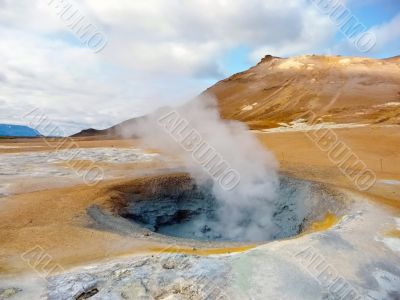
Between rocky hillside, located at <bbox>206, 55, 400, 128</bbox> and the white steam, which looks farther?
rocky hillside, located at <bbox>206, 55, 400, 128</bbox>

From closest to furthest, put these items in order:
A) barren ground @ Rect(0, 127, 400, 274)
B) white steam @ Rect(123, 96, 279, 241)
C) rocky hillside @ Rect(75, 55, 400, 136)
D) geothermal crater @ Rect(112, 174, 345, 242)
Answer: barren ground @ Rect(0, 127, 400, 274) → geothermal crater @ Rect(112, 174, 345, 242) → white steam @ Rect(123, 96, 279, 241) → rocky hillside @ Rect(75, 55, 400, 136)

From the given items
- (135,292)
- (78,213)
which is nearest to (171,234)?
(78,213)

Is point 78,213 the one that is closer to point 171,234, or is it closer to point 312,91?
point 171,234

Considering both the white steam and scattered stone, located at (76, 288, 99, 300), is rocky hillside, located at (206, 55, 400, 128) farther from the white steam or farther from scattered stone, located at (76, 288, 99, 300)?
scattered stone, located at (76, 288, 99, 300)

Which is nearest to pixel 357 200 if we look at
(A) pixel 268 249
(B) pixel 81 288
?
(A) pixel 268 249

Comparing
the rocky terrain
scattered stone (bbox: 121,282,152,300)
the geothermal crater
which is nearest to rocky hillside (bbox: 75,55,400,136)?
the rocky terrain

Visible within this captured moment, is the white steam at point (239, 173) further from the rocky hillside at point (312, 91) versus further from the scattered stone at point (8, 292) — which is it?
the rocky hillside at point (312, 91)

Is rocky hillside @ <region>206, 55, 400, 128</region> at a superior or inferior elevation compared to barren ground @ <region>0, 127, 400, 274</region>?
superior
